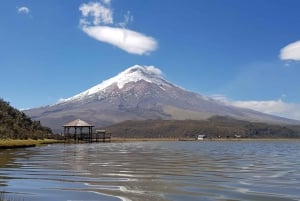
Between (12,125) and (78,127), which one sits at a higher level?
(78,127)

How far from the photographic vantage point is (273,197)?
50.9 feet

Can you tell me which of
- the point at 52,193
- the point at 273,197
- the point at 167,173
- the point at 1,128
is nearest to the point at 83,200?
the point at 52,193

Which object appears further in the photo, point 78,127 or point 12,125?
point 78,127

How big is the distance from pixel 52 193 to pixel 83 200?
199 centimetres

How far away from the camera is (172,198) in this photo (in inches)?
600

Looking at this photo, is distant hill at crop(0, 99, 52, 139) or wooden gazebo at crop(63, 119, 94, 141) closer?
distant hill at crop(0, 99, 52, 139)

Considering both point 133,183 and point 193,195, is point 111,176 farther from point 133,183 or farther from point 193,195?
point 193,195

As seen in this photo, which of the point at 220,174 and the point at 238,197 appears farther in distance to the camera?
the point at 220,174

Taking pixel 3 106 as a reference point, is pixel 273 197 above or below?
below

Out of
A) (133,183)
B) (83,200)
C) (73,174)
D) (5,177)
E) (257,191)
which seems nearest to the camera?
(83,200)

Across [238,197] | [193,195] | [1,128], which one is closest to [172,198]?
[193,195]

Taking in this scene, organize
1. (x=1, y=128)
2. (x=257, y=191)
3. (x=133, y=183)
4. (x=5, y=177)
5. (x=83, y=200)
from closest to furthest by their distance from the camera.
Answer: (x=83, y=200)
(x=257, y=191)
(x=133, y=183)
(x=5, y=177)
(x=1, y=128)

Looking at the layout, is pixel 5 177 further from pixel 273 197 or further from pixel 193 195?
pixel 273 197

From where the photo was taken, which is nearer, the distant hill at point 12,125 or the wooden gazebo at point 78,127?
the distant hill at point 12,125
